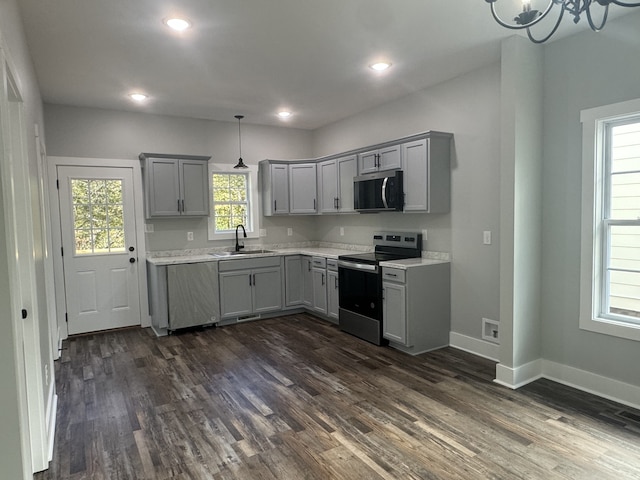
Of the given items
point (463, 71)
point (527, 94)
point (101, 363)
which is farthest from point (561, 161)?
point (101, 363)

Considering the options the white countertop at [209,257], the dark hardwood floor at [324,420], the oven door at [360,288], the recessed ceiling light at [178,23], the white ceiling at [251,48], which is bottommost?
the dark hardwood floor at [324,420]

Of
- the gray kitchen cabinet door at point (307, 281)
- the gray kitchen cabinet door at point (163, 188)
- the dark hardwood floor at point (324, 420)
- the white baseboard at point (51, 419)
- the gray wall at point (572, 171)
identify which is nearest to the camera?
the dark hardwood floor at point (324, 420)

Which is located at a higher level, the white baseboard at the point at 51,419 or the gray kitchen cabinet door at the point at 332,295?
the gray kitchen cabinet door at the point at 332,295

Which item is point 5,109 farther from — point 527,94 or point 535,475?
point 527,94

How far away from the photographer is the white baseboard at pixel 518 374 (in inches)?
127

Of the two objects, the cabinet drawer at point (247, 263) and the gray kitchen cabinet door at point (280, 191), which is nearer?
the cabinet drawer at point (247, 263)

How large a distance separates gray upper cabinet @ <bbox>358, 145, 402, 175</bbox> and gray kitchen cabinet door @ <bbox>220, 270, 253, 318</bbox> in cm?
198

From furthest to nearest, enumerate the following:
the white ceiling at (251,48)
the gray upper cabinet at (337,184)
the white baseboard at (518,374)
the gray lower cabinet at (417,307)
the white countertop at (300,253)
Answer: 1. the gray upper cabinet at (337,184)
2. the white countertop at (300,253)
3. the gray lower cabinet at (417,307)
4. the white baseboard at (518,374)
5. the white ceiling at (251,48)

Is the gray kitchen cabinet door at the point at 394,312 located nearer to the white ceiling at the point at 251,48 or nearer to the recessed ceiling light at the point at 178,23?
the white ceiling at the point at 251,48

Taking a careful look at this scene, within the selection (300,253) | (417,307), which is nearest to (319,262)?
(300,253)

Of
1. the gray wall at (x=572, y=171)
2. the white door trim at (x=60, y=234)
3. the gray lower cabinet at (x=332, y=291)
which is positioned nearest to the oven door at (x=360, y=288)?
the gray lower cabinet at (x=332, y=291)

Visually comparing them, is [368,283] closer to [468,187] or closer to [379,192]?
[379,192]

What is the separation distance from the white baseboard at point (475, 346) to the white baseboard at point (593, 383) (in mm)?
454

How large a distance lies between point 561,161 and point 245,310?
3.83 meters
